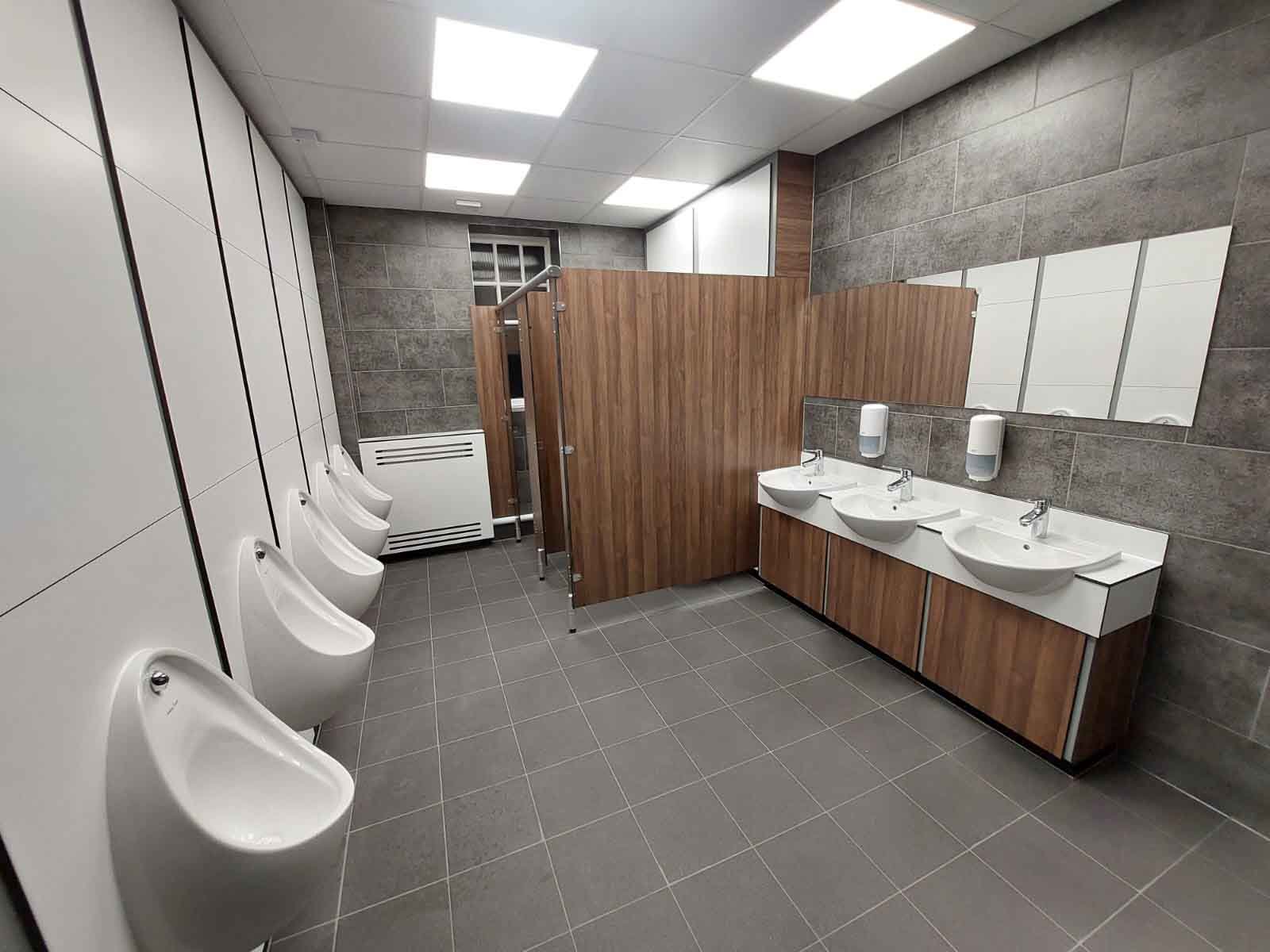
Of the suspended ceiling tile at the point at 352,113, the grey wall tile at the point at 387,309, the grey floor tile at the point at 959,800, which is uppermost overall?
the suspended ceiling tile at the point at 352,113

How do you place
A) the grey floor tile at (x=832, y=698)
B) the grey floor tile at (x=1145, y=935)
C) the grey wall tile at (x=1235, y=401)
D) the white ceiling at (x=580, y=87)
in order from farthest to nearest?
the grey floor tile at (x=832, y=698) < the white ceiling at (x=580, y=87) < the grey wall tile at (x=1235, y=401) < the grey floor tile at (x=1145, y=935)

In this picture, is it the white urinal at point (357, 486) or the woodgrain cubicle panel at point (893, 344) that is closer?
the woodgrain cubicle panel at point (893, 344)

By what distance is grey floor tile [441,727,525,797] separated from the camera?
6.27ft

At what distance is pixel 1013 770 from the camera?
1.89m

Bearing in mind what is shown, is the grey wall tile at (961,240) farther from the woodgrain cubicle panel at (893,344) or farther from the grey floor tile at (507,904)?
the grey floor tile at (507,904)

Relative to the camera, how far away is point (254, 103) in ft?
7.33

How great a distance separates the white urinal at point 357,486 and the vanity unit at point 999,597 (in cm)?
262

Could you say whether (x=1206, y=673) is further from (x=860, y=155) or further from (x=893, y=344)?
(x=860, y=155)

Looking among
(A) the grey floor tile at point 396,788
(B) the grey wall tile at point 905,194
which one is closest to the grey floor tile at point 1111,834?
(A) the grey floor tile at point 396,788

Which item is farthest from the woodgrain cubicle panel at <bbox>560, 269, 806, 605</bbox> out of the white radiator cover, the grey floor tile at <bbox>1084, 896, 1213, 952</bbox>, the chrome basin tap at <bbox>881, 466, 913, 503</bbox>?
the grey floor tile at <bbox>1084, 896, 1213, 952</bbox>

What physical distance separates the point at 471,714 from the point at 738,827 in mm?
1224

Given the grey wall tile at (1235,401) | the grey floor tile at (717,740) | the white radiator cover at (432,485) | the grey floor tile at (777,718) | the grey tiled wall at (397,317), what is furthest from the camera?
the white radiator cover at (432,485)

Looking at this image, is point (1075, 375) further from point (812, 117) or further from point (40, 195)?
point (40, 195)

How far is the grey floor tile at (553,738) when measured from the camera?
202 cm
